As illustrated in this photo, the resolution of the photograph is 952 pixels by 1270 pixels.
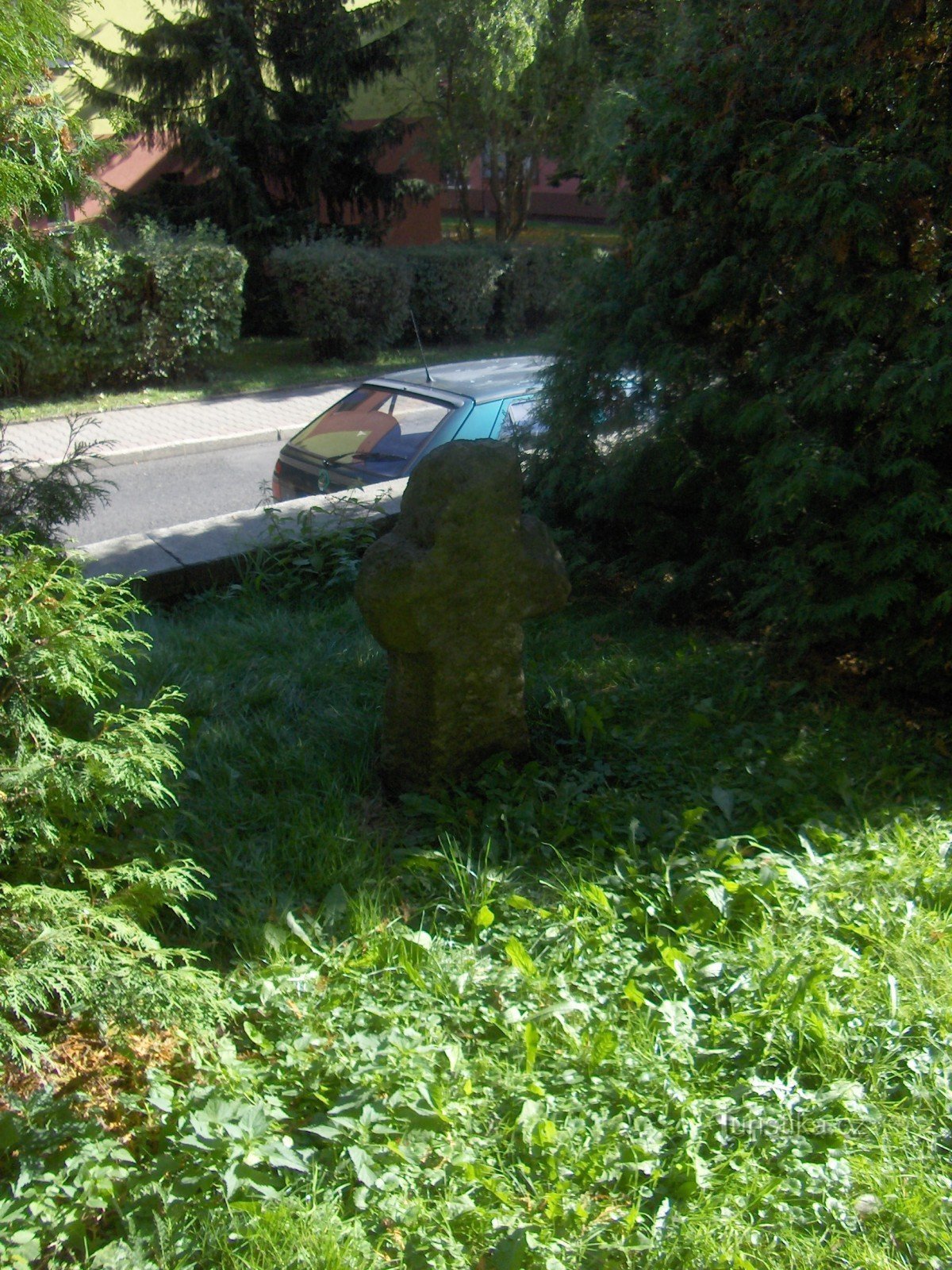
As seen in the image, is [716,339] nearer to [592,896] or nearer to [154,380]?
[592,896]

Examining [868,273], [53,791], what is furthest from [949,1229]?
[868,273]

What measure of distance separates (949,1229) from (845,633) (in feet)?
9.58

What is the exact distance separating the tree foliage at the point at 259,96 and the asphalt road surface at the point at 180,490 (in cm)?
700

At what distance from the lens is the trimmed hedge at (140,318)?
1513 centimetres

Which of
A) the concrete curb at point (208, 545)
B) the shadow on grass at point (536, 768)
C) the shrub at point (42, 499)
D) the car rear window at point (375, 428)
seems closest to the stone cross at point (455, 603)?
the shadow on grass at point (536, 768)

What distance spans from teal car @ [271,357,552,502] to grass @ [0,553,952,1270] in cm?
353

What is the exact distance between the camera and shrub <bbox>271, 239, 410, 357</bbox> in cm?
1764

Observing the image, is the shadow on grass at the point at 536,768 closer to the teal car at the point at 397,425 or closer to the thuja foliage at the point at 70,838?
the thuja foliage at the point at 70,838

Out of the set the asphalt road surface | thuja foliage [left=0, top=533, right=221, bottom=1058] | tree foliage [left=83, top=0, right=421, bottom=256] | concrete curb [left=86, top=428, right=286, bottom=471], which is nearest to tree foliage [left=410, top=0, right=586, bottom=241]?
tree foliage [left=83, top=0, right=421, bottom=256]

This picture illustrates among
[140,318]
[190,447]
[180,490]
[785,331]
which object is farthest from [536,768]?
[140,318]

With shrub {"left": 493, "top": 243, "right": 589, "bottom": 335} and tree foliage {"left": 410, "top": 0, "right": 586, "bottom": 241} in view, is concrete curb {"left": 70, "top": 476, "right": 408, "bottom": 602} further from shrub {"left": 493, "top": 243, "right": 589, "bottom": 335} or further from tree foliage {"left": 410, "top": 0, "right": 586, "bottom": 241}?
tree foliage {"left": 410, "top": 0, "right": 586, "bottom": 241}

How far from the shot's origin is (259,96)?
19.1 meters

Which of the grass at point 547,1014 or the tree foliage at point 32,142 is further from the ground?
the tree foliage at point 32,142

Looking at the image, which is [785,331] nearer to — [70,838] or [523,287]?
[70,838]
